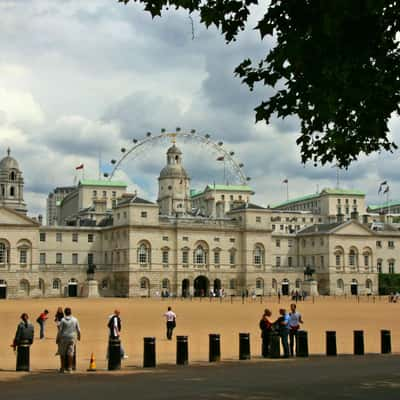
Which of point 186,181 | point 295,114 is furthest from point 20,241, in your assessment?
point 295,114

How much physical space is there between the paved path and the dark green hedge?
107902 mm

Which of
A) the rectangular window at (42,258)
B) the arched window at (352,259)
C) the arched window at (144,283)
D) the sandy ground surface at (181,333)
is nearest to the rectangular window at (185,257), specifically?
the arched window at (144,283)

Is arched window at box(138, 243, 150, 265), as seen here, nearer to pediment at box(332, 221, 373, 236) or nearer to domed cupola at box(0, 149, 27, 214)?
domed cupola at box(0, 149, 27, 214)

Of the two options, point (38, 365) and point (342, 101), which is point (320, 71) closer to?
point (342, 101)

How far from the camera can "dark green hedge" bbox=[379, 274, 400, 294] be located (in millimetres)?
129500

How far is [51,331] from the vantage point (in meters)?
42.2

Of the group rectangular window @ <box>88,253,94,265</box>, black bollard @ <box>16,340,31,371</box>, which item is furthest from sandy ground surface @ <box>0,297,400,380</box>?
rectangular window @ <box>88,253,94,265</box>

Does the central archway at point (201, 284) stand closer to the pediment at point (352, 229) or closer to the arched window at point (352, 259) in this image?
the pediment at point (352, 229)

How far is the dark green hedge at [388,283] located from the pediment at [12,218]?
5564 centimetres

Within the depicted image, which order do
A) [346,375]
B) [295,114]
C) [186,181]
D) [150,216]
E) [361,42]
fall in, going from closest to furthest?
[361,42]
[295,114]
[346,375]
[150,216]
[186,181]

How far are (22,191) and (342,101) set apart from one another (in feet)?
410

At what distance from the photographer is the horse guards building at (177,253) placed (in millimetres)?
108750

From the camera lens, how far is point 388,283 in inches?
5143

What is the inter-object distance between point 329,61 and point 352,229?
118 m
